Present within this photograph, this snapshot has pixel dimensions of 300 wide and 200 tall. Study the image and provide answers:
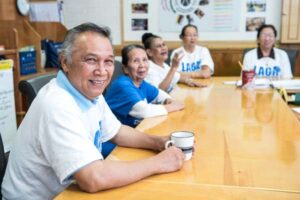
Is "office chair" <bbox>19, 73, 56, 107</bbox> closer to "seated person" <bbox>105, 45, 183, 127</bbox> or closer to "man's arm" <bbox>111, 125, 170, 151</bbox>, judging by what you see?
"man's arm" <bbox>111, 125, 170, 151</bbox>

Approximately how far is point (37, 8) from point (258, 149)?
11.8ft

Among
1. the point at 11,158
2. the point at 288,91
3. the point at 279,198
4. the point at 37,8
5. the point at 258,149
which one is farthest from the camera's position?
the point at 37,8

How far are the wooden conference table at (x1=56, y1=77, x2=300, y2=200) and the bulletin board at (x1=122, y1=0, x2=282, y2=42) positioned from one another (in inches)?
87.4

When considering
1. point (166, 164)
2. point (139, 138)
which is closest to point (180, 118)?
point (139, 138)

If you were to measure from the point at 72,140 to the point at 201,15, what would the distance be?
3.58 meters

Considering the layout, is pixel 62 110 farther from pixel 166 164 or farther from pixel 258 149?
pixel 258 149

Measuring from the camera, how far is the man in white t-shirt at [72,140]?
94cm

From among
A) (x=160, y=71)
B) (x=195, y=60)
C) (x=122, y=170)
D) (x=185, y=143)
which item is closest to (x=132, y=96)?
(x=185, y=143)

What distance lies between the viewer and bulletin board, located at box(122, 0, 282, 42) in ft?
13.5

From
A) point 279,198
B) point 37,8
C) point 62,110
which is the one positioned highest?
point 37,8

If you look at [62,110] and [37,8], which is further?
[37,8]

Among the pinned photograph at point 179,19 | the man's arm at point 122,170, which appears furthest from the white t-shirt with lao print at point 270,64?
the man's arm at point 122,170

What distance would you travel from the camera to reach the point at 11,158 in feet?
3.78

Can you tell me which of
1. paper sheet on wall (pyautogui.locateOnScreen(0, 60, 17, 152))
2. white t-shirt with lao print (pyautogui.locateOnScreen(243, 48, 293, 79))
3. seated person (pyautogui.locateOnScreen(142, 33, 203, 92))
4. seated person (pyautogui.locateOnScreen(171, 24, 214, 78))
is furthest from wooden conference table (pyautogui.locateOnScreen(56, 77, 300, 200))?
paper sheet on wall (pyautogui.locateOnScreen(0, 60, 17, 152))
